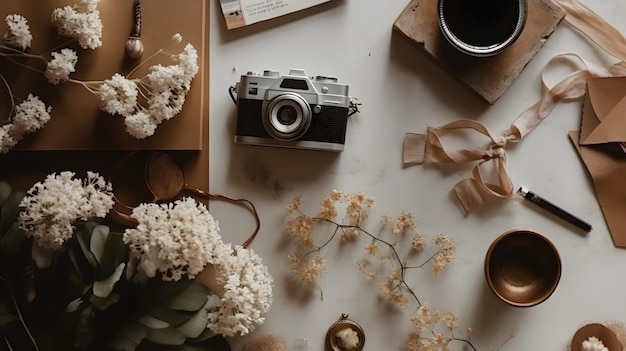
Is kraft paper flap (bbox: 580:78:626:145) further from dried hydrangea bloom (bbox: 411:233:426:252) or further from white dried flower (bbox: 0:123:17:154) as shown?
white dried flower (bbox: 0:123:17:154)

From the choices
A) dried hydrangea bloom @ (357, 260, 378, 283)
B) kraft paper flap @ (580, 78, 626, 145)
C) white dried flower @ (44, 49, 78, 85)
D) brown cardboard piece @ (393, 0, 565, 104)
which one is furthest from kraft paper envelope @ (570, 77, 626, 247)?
white dried flower @ (44, 49, 78, 85)

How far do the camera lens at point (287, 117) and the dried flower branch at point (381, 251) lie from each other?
10 centimetres

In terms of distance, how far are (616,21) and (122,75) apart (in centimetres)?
72

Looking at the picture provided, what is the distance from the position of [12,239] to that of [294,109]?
0.40 meters

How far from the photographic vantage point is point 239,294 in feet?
2.73

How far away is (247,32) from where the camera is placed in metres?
0.99

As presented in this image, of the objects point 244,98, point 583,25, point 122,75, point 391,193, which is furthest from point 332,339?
point 583,25

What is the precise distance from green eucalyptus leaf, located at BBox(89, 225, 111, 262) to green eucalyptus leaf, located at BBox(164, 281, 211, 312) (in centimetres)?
10

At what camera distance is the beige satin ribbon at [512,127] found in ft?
3.25

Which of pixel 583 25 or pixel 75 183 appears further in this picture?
pixel 583 25

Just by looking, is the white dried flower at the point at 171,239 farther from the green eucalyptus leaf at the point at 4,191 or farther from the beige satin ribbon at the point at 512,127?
the beige satin ribbon at the point at 512,127

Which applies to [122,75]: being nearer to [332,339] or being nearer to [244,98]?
[244,98]

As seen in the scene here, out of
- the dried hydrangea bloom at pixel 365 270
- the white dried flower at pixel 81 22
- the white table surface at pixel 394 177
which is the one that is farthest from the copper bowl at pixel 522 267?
the white dried flower at pixel 81 22

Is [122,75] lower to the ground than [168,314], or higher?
higher
